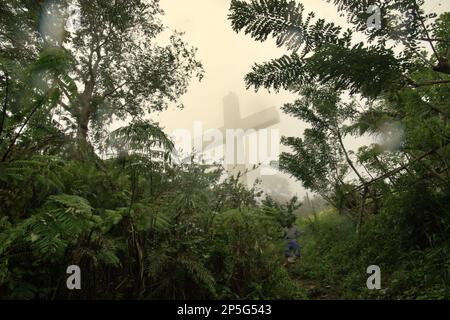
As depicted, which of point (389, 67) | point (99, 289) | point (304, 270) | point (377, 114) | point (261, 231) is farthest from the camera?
point (377, 114)

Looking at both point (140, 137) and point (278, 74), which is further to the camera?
point (140, 137)

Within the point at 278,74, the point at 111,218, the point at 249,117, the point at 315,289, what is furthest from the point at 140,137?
the point at 249,117

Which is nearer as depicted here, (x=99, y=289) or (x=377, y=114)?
(x=99, y=289)

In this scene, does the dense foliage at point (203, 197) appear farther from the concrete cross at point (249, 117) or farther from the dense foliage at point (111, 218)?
the concrete cross at point (249, 117)

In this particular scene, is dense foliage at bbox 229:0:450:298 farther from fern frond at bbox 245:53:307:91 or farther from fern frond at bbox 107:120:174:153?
fern frond at bbox 107:120:174:153

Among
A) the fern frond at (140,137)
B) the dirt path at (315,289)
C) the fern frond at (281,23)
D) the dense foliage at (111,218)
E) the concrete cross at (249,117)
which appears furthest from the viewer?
the concrete cross at (249,117)

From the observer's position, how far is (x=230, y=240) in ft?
13.6

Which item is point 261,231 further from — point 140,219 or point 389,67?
point 389,67

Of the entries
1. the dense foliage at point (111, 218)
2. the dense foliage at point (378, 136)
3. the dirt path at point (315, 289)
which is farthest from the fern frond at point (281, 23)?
the dirt path at point (315, 289)

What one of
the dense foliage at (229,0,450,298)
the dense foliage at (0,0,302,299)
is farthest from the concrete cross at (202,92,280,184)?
the dense foliage at (0,0,302,299)

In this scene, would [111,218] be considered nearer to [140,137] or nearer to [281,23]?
[140,137]

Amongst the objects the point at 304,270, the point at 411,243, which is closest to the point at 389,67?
the point at 411,243

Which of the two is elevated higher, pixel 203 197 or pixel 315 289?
pixel 203 197

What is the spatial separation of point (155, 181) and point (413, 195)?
404 centimetres
